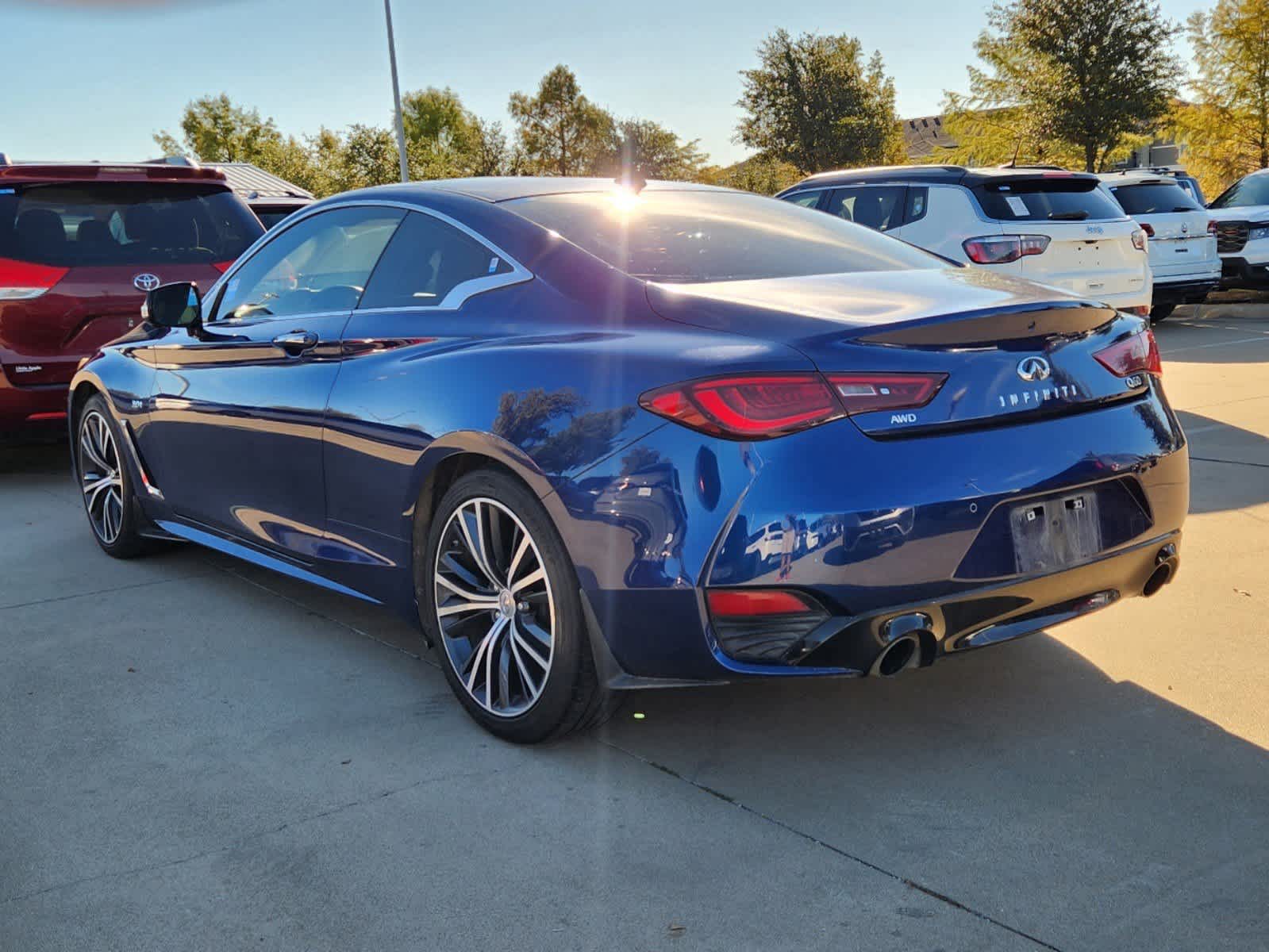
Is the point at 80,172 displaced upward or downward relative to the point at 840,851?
upward

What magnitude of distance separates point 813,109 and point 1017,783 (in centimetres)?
4794

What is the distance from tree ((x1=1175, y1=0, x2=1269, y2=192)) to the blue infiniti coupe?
27.7 meters

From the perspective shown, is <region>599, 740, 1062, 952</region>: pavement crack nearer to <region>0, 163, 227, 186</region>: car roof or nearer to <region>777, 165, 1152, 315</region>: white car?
<region>0, 163, 227, 186</region>: car roof

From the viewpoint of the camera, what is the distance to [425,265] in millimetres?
3906

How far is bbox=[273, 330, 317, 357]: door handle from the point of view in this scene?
418cm

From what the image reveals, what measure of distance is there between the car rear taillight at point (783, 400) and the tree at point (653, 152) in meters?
67.1

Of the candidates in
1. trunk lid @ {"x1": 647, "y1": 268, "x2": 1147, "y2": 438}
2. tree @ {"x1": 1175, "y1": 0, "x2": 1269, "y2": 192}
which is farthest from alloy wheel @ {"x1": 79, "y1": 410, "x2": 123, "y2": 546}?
tree @ {"x1": 1175, "y1": 0, "x2": 1269, "y2": 192}

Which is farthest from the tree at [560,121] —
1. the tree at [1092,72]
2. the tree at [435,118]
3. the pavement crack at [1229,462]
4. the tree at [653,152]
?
the pavement crack at [1229,462]

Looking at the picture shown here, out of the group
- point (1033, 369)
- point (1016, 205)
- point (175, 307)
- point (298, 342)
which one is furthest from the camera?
point (1016, 205)

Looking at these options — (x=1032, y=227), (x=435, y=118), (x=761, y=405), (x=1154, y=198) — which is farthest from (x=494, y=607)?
(x=435, y=118)

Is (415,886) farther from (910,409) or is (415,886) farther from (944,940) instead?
(910,409)

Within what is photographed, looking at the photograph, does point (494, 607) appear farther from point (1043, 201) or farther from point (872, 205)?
point (872, 205)

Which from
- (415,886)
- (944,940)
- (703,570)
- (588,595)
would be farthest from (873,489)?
(415,886)

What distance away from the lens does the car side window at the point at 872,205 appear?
34.5ft
